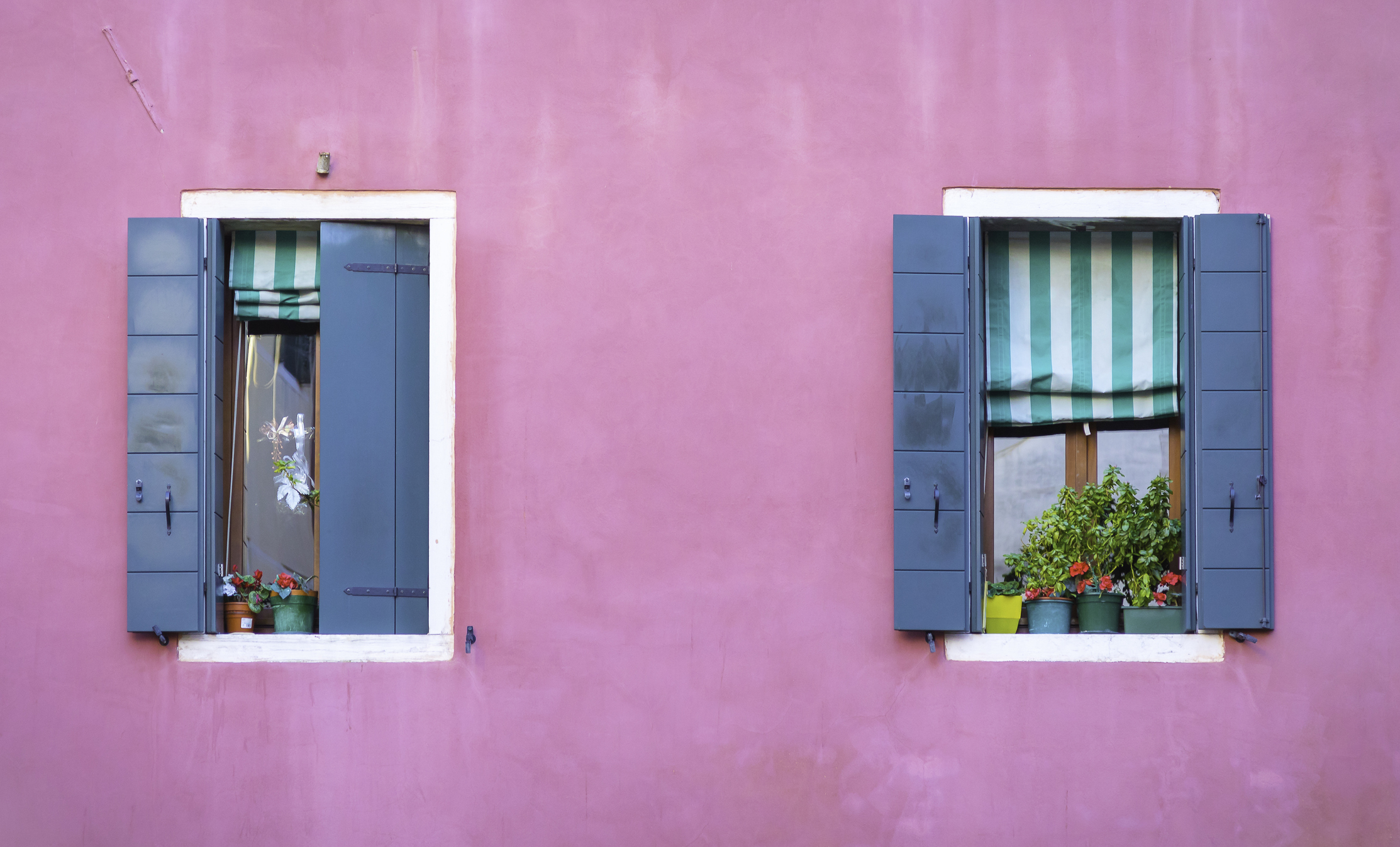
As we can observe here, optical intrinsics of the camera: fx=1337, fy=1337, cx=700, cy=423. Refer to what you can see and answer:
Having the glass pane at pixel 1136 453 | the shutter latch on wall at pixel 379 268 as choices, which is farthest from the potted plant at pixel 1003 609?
the shutter latch on wall at pixel 379 268

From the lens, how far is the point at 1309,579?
4773 millimetres

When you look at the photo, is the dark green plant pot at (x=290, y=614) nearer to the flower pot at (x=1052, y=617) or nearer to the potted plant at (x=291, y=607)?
the potted plant at (x=291, y=607)

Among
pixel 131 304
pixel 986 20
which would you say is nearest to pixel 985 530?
pixel 986 20

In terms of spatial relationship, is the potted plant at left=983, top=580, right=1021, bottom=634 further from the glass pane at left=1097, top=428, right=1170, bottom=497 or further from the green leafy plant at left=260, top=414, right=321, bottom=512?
the green leafy plant at left=260, top=414, right=321, bottom=512

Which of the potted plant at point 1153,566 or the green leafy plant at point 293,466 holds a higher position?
the green leafy plant at point 293,466

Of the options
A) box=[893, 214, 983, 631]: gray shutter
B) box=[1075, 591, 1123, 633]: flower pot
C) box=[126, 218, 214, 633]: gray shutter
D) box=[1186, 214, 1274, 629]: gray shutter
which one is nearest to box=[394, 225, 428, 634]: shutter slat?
box=[126, 218, 214, 633]: gray shutter

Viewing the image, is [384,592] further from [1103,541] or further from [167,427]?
[1103,541]

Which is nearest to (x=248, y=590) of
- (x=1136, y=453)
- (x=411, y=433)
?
(x=411, y=433)

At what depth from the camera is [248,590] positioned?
195 inches

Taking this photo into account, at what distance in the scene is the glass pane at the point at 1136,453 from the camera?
5094 millimetres

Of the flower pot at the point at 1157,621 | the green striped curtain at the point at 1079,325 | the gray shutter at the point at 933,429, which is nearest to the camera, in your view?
the gray shutter at the point at 933,429

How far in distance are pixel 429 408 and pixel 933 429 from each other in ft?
6.00

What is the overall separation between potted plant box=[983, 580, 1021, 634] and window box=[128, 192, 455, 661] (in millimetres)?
1961

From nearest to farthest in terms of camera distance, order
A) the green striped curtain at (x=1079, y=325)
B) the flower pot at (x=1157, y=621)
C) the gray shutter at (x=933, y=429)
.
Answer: the gray shutter at (x=933, y=429)
the flower pot at (x=1157, y=621)
the green striped curtain at (x=1079, y=325)
